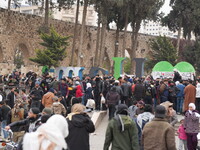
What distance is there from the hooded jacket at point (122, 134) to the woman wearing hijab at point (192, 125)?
312 cm

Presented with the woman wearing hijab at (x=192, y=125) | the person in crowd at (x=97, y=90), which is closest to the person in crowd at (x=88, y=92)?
the person in crowd at (x=97, y=90)

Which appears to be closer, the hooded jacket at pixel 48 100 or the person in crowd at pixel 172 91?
the hooded jacket at pixel 48 100

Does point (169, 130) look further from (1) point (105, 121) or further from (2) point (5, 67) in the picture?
(2) point (5, 67)

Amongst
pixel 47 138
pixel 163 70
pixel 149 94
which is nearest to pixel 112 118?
pixel 47 138

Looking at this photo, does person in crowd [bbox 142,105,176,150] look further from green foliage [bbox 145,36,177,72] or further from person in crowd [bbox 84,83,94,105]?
green foliage [bbox 145,36,177,72]

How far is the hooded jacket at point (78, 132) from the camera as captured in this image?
6.25 meters

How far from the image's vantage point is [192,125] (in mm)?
9375

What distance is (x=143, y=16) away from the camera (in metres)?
36.3

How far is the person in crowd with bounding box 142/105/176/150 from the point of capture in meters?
6.27

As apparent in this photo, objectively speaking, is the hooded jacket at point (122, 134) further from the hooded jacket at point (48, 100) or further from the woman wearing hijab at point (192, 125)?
the hooded jacket at point (48, 100)

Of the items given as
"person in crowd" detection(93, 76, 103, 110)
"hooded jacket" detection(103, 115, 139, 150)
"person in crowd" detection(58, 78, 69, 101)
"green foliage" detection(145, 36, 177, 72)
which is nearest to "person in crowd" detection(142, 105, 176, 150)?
"hooded jacket" detection(103, 115, 139, 150)

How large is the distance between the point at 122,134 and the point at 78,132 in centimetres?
70

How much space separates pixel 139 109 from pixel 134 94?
6427 mm

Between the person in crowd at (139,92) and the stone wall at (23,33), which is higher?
the stone wall at (23,33)
